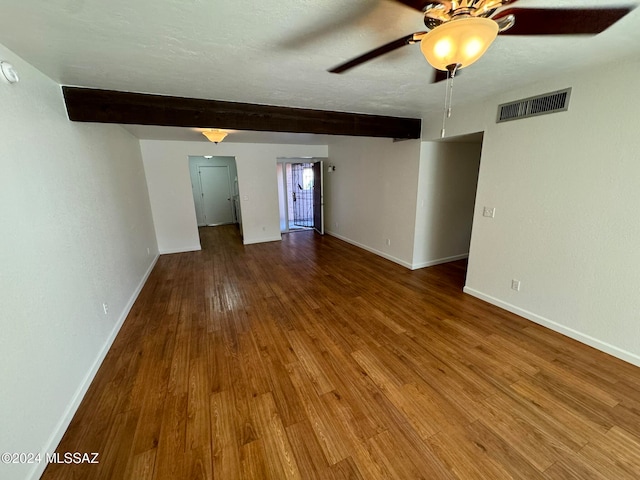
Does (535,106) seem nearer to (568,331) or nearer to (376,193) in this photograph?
(568,331)

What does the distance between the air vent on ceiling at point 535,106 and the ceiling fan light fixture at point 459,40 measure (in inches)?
71.3

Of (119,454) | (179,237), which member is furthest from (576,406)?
(179,237)

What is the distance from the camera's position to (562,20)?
1.30 metres

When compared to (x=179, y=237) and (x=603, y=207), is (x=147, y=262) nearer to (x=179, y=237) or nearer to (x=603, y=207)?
(x=179, y=237)

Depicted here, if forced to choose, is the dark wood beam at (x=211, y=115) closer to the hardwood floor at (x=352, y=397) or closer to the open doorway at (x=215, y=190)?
the hardwood floor at (x=352, y=397)

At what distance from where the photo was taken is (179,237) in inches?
217

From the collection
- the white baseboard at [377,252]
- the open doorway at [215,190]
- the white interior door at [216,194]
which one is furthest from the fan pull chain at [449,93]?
the white interior door at [216,194]

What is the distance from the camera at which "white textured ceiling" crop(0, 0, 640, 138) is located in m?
1.24

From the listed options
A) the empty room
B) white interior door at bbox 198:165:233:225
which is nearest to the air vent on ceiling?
the empty room

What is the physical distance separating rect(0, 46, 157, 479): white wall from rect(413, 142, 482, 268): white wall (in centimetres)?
402

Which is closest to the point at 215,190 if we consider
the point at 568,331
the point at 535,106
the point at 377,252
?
the point at 377,252

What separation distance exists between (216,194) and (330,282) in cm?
609

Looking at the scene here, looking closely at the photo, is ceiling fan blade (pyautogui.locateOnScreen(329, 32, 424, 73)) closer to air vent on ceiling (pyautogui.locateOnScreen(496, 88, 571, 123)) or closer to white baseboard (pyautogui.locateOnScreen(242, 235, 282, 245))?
air vent on ceiling (pyautogui.locateOnScreen(496, 88, 571, 123))

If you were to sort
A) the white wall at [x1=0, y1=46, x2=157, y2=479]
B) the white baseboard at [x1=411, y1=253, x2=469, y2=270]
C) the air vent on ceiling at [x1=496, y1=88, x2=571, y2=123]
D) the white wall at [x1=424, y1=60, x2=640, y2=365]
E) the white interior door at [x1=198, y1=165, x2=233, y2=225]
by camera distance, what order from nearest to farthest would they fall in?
the white wall at [x1=0, y1=46, x2=157, y2=479], the white wall at [x1=424, y1=60, x2=640, y2=365], the air vent on ceiling at [x1=496, y1=88, x2=571, y2=123], the white baseboard at [x1=411, y1=253, x2=469, y2=270], the white interior door at [x1=198, y1=165, x2=233, y2=225]
